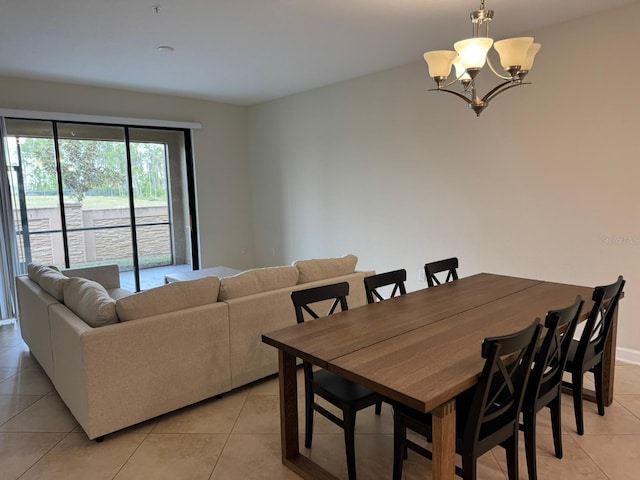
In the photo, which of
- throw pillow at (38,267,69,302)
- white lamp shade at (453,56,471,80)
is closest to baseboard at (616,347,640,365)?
white lamp shade at (453,56,471,80)

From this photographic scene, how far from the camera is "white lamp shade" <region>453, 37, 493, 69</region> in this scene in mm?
2252

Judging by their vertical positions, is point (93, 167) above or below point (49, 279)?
above

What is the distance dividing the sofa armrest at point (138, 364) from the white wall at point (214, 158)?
12.1 feet

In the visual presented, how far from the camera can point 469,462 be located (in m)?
1.68

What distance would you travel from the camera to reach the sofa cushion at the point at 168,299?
8.46 ft

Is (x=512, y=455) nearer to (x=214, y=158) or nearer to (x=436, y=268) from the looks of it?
(x=436, y=268)

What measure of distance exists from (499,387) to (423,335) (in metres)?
0.40

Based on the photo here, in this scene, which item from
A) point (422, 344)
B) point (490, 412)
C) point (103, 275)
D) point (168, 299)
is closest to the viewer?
point (490, 412)

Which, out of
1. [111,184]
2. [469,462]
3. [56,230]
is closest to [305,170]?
[111,184]

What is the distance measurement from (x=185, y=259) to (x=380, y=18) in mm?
4638

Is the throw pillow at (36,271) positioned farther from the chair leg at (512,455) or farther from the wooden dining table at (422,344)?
the chair leg at (512,455)

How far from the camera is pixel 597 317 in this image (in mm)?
2404

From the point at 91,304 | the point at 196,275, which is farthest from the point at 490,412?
the point at 196,275

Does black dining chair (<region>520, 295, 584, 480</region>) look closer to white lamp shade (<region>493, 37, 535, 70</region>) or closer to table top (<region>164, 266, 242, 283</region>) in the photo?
white lamp shade (<region>493, 37, 535, 70</region>)
